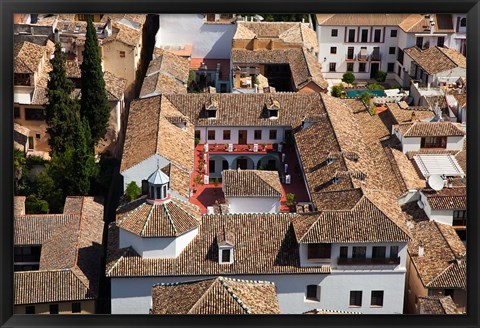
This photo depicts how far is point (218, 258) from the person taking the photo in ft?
63.5

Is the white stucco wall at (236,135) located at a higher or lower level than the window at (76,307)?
higher

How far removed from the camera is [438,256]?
2062 cm

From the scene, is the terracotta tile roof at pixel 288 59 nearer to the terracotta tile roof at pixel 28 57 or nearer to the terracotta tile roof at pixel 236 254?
the terracotta tile roof at pixel 28 57

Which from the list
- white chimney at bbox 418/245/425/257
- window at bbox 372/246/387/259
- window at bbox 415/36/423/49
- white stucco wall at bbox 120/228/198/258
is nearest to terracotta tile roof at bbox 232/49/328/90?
window at bbox 415/36/423/49

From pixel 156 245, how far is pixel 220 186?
18.9 feet

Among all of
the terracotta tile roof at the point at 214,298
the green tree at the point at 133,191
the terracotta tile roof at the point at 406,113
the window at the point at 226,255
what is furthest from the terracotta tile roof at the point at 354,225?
the terracotta tile roof at the point at 406,113

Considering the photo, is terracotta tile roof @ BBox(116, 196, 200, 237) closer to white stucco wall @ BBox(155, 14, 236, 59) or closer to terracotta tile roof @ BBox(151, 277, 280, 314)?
terracotta tile roof @ BBox(151, 277, 280, 314)

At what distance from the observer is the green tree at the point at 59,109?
25.4 metres

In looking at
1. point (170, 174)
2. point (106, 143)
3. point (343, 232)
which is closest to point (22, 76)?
point (106, 143)

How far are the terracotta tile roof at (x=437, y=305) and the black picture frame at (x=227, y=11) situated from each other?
10370 mm

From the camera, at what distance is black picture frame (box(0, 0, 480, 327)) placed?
7.16 metres

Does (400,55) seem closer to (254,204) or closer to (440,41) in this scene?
(440,41)

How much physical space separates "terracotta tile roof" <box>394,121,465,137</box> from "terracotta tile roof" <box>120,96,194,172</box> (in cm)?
721

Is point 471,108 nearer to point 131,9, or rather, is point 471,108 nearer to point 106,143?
point 131,9
